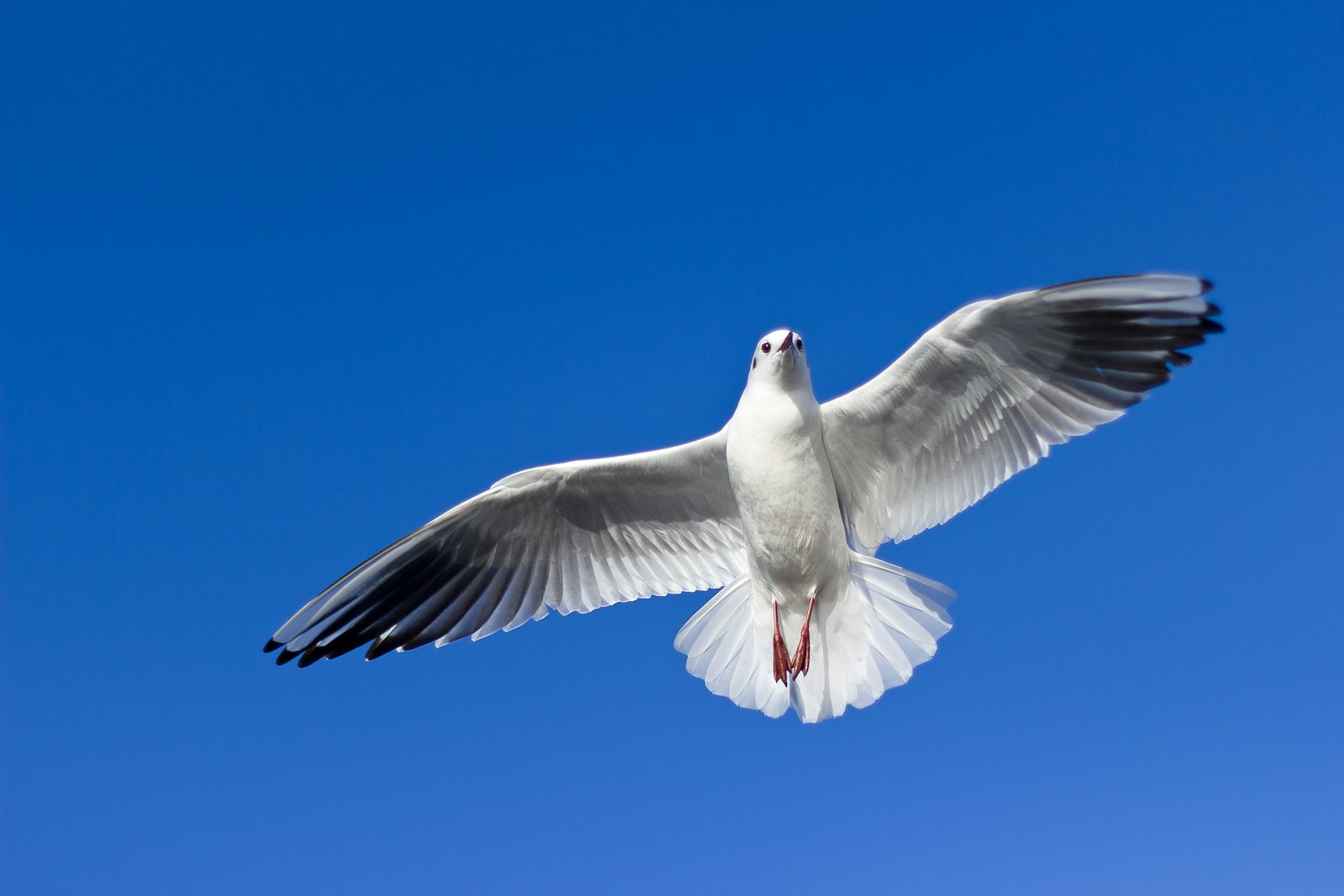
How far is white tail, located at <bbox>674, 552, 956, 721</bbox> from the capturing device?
21.3 ft

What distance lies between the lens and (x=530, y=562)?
730cm

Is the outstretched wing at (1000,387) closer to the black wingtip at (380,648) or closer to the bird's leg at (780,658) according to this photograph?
the bird's leg at (780,658)

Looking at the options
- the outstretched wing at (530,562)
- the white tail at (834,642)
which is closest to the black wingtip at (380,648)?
the outstretched wing at (530,562)

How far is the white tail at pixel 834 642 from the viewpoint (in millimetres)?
6484

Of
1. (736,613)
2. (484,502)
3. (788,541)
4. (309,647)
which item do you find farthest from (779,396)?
(309,647)

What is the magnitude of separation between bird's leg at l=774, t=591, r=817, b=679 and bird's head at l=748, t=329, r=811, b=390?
1.09 metres

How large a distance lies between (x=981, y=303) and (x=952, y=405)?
0.60 meters

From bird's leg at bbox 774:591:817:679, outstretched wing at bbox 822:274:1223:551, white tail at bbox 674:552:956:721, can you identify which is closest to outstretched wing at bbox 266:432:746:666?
white tail at bbox 674:552:956:721

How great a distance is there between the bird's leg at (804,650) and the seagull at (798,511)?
0.01 m

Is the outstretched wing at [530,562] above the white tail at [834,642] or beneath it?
above

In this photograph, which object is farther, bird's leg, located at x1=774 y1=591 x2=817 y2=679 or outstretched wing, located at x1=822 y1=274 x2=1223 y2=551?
bird's leg, located at x1=774 y1=591 x2=817 y2=679

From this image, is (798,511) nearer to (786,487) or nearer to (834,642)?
(786,487)

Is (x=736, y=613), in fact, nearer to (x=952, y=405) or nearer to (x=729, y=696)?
(x=729, y=696)

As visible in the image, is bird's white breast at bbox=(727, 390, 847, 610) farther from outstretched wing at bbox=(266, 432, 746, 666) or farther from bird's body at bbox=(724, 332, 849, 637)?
outstretched wing at bbox=(266, 432, 746, 666)
